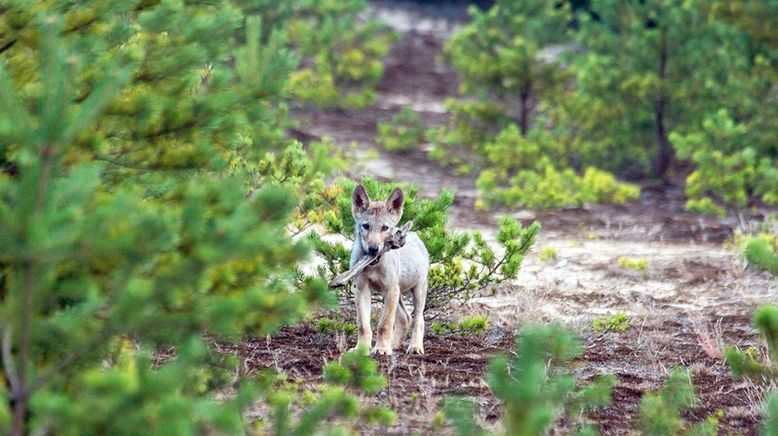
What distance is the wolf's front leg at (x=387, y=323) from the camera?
24.6 ft

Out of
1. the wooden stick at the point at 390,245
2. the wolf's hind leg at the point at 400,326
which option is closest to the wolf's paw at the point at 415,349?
the wolf's hind leg at the point at 400,326

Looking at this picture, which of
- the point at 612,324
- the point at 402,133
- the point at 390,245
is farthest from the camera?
the point at 402,133

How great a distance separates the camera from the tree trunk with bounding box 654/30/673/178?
17578mm

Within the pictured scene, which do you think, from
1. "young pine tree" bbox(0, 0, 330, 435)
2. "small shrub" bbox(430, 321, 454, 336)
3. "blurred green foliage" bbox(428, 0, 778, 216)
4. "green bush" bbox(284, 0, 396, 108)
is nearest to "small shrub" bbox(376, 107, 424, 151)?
"blurred green foliage" bbox(428, 0, 778, 216)

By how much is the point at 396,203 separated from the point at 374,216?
245 mm

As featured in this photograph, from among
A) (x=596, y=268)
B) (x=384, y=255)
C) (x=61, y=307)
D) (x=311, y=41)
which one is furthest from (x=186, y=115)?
(x=311, y=41)

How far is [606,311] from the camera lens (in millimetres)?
9836

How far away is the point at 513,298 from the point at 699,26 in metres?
9.19

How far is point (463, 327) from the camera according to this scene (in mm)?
8375

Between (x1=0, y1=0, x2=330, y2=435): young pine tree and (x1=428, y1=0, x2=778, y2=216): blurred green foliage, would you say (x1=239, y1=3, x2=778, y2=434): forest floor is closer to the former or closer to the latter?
(x1=428, y1=0, x2=778, y2=216): blurred green foliage

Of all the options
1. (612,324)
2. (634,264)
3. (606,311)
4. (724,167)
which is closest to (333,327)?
(612,324)

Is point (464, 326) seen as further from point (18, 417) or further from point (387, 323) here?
point (18, 417)

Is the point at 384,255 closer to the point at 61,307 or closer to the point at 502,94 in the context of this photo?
the point at 61,307

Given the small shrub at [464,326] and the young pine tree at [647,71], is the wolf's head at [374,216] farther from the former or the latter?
the young pine tree at [647,71]
